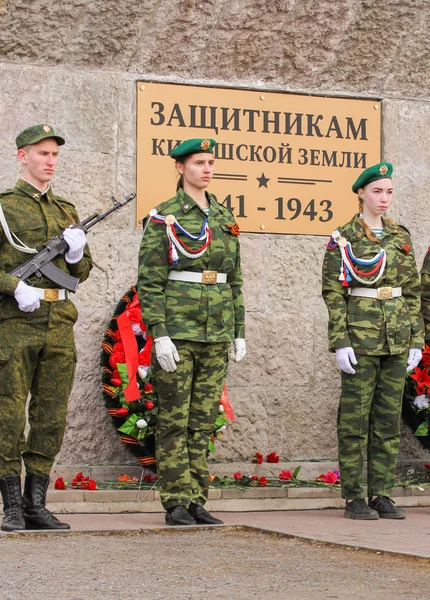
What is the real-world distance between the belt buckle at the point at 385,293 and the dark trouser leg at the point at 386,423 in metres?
0.32

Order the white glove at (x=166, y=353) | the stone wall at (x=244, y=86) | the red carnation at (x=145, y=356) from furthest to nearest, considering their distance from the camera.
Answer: the stone wall at (x=244, y=86) → the red carnation at (x=145, y=356) → the white glove at (x=166, y=353)

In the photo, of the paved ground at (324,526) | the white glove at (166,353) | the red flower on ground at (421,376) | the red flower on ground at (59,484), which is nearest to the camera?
the paved ground at (324,526)

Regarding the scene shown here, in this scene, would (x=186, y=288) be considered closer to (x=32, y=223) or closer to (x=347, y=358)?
(x=32, y=223)

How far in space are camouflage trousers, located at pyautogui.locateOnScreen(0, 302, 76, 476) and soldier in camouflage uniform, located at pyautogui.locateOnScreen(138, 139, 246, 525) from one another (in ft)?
1.58

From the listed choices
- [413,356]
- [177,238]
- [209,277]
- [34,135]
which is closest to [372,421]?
[413,356]

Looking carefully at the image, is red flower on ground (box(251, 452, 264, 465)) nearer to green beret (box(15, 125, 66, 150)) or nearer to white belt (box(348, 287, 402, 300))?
white belt (box(348, 287, 402, 300))

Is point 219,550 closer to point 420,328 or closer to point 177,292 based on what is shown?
point 177,292

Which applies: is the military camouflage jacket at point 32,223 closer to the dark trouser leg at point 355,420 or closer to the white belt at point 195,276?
the white belt at point 195,276

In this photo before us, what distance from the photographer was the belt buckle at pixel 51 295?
589 cm

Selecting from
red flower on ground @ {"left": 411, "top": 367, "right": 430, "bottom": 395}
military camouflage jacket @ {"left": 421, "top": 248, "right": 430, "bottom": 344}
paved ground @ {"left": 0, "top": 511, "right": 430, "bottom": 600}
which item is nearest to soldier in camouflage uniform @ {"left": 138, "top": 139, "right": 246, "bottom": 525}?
paved ground @ {"left": 0, "top": 511, "right": 430, "bottom": 600}

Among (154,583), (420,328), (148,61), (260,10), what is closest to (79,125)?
(148,61)

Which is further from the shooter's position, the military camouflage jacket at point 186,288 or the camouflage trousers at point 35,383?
the military camouflage jacket at point 186,288

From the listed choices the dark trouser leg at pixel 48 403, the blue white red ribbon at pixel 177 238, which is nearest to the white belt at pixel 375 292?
the blue white red ribbon at pixel 177 238

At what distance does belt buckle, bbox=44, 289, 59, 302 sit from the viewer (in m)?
5.89
